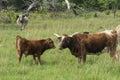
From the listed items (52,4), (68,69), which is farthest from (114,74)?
(52,4)

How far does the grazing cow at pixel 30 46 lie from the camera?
10.7 meters

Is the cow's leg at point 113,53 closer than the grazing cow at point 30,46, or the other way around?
the grazing cow at point 30,46

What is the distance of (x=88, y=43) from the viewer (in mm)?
11203

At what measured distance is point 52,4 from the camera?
27766 millimetres

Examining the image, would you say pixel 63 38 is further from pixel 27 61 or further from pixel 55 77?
pixel 55 77

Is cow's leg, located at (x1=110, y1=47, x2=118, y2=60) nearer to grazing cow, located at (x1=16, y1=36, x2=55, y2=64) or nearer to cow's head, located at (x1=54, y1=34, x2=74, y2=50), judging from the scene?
cow's head, located at (x1=54, y1=34, x2=74, y2=50)

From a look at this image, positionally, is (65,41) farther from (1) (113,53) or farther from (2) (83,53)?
(1) (113,53)

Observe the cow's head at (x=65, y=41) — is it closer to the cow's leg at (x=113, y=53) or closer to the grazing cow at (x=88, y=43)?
the grazing cow at (x=88, y=43)

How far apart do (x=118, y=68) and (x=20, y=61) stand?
2.97m

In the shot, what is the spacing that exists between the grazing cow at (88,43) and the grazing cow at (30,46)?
50 cm

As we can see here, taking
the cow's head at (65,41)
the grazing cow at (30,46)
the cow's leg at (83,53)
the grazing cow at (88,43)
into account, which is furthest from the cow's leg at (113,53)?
the grazing cow at (30,46)

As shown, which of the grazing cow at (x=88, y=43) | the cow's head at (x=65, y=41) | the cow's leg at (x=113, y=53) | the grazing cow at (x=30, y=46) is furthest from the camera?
the cow's leg at (x=113, y=53)

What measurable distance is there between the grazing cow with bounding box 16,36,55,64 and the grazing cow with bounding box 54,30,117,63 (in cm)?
50

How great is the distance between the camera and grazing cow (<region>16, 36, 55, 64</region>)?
10688mm
